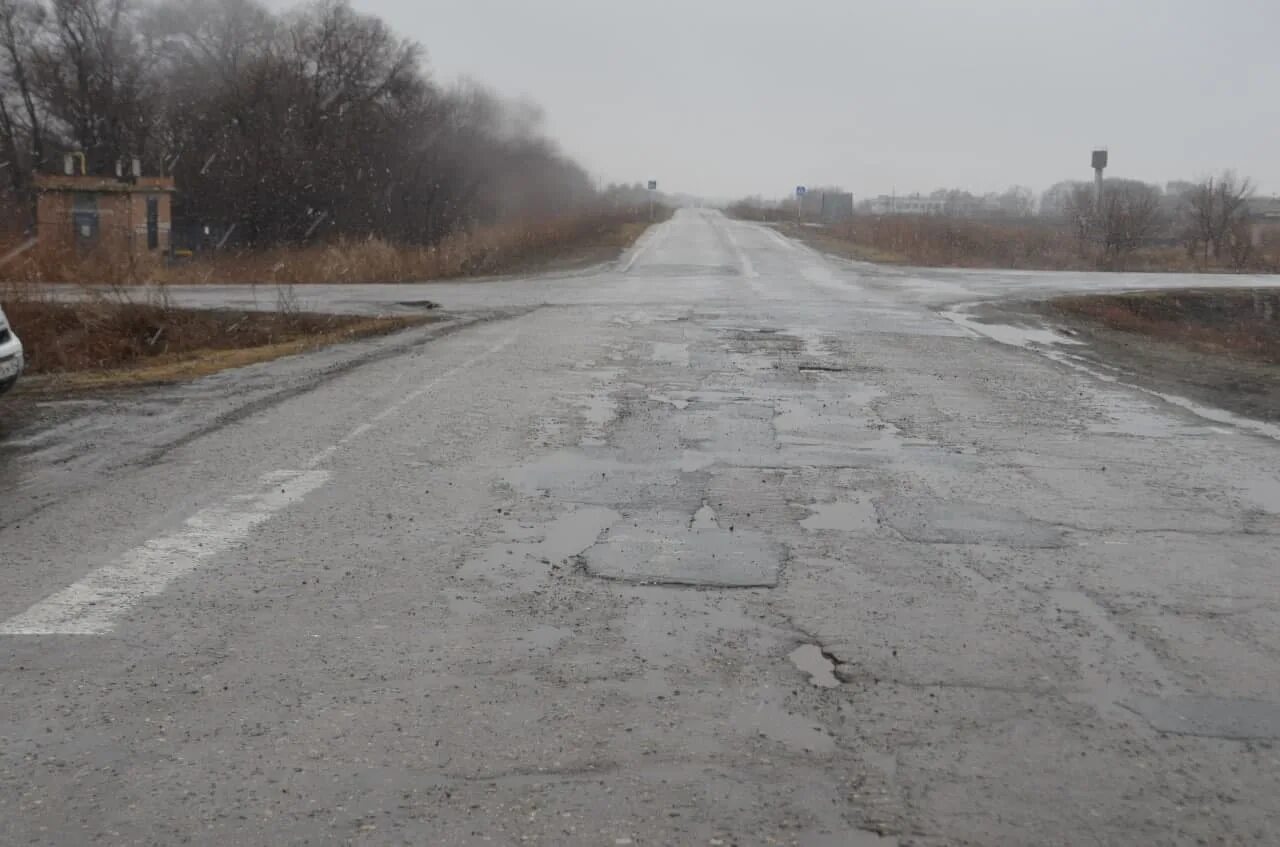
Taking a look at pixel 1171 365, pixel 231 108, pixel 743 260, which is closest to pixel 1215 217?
pixel 743 260

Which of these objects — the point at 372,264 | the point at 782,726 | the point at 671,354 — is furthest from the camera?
the point at 372,264

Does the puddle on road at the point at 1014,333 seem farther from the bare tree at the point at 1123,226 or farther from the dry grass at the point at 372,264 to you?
the bare tree at the point at 1123,226

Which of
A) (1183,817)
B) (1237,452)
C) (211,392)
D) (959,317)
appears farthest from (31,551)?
(959,317)

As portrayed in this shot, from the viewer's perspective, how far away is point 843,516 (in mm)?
6484

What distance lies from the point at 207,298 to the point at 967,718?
20288mm

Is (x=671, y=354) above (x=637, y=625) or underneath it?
above

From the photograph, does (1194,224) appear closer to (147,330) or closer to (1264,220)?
(1264,220)

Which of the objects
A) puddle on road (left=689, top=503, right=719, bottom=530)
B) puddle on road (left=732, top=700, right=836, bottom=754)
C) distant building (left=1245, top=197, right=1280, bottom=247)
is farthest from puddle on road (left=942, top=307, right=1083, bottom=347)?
distant building (left=1245, top=197, right=1280, bottom=247)

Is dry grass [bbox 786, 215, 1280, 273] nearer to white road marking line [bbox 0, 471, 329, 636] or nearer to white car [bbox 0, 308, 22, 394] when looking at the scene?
white car [bbox 0, 308, 22, 394]

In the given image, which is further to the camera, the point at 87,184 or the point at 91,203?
the point at 91,203

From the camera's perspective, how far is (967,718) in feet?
12.6

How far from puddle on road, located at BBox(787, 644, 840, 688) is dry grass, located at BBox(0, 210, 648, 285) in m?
16.2

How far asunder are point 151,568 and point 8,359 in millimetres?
5070

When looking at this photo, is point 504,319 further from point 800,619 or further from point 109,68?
point 109,68
